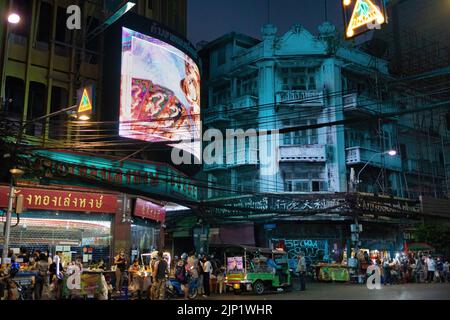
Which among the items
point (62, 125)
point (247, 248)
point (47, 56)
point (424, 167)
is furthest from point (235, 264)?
point (424, 167)

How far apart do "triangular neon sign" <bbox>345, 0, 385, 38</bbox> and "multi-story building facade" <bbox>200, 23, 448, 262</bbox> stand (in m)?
25.2

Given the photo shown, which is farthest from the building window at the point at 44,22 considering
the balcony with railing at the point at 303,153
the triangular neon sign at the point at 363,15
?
the balcony with railing at the point at 303,153

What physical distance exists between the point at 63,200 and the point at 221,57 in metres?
24.5

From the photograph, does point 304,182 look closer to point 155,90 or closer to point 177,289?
point 155,90

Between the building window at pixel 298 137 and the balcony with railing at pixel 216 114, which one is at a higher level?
the balcony with railing at pixel 216 114

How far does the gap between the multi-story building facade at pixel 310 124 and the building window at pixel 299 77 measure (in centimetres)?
8

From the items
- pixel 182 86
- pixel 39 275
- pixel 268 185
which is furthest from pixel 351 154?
pixel 39 275

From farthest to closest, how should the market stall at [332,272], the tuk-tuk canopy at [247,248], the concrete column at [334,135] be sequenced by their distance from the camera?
the concrete column at [334,135] → the market stall at [332,272] → the tuk-tuk canopy at [247,248]

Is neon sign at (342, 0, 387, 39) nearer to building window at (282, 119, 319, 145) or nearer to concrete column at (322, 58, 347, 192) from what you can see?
concrete column at (322, 58, 347, 192)

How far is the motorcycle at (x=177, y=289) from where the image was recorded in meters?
19.3

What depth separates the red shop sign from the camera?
20.8 meters

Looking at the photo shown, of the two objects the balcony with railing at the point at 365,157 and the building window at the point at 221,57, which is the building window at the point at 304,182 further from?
the building window at the point at 221,57

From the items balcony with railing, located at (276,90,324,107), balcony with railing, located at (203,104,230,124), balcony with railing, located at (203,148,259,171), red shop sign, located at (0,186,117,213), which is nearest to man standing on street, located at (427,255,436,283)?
balcony with railing, located at (203,148,259,171)

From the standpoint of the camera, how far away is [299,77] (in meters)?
39.0
